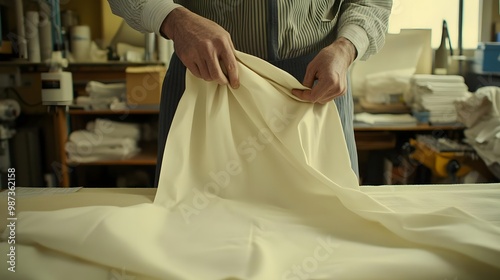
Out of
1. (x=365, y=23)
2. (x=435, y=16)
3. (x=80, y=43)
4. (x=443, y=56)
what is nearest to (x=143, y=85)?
(x=80, y=43)

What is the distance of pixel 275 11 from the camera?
0.90 m

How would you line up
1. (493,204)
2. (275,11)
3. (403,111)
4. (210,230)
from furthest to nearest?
(403,111) < (275,11) < (493,204) < (210,230)

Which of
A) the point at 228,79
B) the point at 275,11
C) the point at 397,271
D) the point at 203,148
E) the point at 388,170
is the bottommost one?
the point at 388,170

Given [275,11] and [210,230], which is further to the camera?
[275,11]

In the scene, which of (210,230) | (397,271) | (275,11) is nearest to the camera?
(397,271)

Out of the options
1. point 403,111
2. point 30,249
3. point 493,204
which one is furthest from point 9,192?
point 403,111

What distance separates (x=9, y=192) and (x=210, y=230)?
0.48 meters

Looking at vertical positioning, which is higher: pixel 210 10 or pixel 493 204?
pixel 210 10

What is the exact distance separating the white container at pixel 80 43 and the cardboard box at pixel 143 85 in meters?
0.40

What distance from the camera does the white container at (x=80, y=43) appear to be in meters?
2.39

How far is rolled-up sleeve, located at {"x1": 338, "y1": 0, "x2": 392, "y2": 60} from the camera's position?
0.88 metres

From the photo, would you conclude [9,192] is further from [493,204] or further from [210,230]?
[493,204]

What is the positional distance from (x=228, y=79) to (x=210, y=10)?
0.78 feet

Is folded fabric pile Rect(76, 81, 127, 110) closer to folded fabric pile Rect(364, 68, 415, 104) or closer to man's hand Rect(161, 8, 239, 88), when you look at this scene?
folded fabric pile Rect(364, 68, 415, 104)
